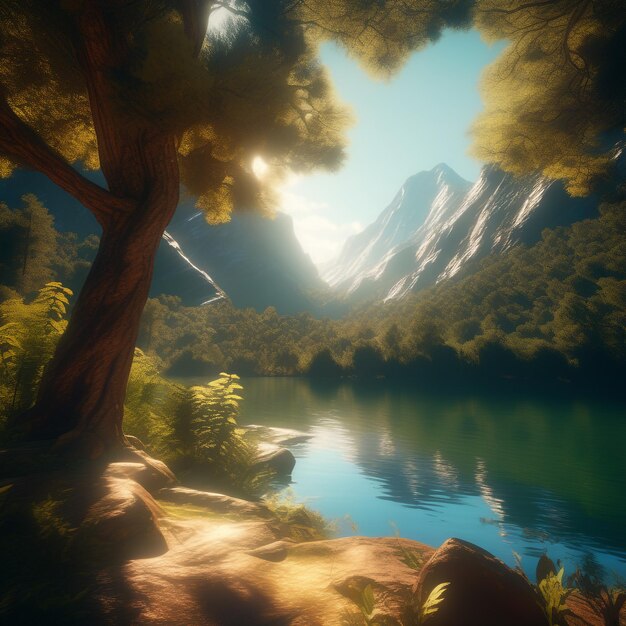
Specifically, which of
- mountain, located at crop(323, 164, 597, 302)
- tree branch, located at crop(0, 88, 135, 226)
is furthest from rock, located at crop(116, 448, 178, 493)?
mountain, located at crop(323, 164, 597, 302)

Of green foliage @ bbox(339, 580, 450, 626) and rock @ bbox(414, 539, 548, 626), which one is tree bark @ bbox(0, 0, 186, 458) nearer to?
green foliage @ bbox(339, 580, 450, 626)

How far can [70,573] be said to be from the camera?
257cm

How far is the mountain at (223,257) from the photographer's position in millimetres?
119562

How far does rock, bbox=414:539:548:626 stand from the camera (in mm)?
2449

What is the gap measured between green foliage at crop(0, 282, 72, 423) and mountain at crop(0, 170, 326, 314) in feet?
389

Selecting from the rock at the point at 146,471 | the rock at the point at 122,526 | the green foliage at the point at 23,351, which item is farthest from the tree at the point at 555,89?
the green foliage at the point at 23,351

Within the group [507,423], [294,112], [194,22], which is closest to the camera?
[194,22]

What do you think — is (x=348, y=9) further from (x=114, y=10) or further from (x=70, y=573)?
(x=70, y=573)

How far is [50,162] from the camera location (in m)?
4.84

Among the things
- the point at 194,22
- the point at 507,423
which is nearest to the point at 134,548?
the point at 194,22

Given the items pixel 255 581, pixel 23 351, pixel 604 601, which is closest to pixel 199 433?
pixel 23 351

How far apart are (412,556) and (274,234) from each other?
191706 millimetres

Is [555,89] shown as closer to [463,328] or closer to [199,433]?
[199,433]

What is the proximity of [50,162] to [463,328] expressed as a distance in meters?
77.0
